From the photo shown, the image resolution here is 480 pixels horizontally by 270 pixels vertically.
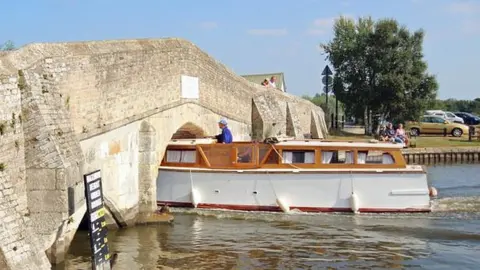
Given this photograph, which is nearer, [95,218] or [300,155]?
[95,218]

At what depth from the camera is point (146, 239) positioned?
14.3 meters

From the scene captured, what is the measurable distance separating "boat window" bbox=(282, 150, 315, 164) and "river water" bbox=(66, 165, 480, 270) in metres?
1.48

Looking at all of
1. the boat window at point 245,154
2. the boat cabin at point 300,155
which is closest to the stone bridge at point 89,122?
the boat cabin at point 300,155

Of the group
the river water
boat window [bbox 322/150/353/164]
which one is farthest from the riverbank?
boat window [bbox 322/150/353/164]

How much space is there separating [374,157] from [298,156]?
2082mm

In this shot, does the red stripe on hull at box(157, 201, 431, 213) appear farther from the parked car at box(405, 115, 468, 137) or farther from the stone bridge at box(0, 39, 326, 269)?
the parked car at box(405, 115, 468, 137)

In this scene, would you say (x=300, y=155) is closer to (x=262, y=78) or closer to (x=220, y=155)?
(x=220, y=155)

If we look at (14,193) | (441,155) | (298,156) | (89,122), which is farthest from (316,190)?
(441,155)

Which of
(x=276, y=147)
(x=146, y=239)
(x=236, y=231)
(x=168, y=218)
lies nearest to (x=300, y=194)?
(x=276, y=147)

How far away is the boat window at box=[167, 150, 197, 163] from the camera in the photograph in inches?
706

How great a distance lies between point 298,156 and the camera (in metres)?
17.3

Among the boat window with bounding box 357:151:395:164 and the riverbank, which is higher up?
the boat window with bounding box 357:151:395:164

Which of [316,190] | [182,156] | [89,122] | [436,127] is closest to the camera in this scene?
[89,122]

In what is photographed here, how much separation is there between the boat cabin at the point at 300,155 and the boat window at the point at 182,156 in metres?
0.14
